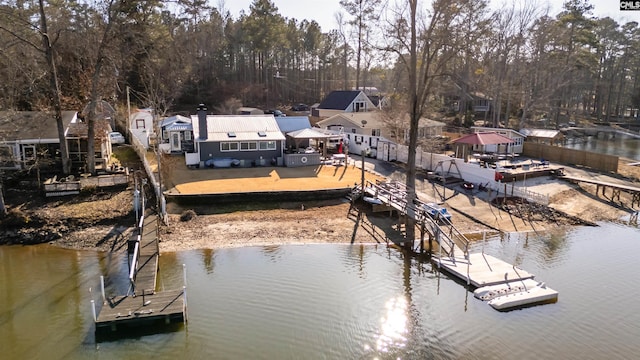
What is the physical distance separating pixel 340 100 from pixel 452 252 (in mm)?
34078

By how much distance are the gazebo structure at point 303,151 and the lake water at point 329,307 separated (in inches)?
461

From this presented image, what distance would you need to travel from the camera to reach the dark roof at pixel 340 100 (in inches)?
1853

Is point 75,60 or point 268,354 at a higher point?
point 75,60

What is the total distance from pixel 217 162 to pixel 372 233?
1249 centimetres

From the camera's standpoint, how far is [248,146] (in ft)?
92.5

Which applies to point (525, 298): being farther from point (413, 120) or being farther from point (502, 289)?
point (413, 120)

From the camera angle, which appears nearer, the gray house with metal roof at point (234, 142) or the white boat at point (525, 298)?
the white boat at point (525, 298)

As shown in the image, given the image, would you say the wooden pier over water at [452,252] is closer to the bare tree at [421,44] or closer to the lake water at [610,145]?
the bare tree at [421,44]

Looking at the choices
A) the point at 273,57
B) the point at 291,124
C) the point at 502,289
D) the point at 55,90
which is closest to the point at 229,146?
the point at 291,124

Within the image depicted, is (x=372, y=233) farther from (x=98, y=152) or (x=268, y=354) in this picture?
(x=98, y=152)

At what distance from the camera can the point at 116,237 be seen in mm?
17766

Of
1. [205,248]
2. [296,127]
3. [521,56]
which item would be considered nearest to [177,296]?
[205,248]

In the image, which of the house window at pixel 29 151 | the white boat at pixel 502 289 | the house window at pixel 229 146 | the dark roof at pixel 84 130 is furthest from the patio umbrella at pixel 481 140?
the house window at pixel 29 151

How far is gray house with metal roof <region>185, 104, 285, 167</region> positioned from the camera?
2733 centimetres
